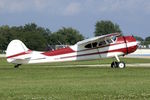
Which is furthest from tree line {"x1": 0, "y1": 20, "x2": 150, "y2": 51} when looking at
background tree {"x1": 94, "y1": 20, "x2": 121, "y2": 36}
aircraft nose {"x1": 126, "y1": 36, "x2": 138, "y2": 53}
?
aircraft nose {"x1": 126, "y1": 36, "x2": 138, "y2": 53}

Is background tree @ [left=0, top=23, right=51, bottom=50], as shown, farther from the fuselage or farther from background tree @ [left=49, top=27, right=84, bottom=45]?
the fuselage

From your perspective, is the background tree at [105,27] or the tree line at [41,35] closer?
the tree line at [41,35]

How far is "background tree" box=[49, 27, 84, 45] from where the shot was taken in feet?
524

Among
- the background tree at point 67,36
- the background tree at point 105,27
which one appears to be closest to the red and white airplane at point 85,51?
the background tree at point 67,36

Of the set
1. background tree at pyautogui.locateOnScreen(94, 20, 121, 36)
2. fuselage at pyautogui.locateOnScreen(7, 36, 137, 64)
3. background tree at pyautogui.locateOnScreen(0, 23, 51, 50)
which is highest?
background tree at pyautogui.locateOnScreen(94, 20, 121, 36)

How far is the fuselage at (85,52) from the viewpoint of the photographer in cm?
3180

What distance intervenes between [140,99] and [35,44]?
125m

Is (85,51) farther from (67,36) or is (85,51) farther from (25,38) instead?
(67,36)

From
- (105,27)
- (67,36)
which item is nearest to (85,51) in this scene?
(67,36)

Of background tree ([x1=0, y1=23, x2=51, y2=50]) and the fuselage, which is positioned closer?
the fuselage

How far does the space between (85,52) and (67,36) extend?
134 metres

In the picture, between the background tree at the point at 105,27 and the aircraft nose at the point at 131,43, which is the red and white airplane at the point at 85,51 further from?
the background tree at the point at 105,27

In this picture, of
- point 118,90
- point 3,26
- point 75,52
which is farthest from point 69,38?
point 118,90

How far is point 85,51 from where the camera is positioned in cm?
3228
